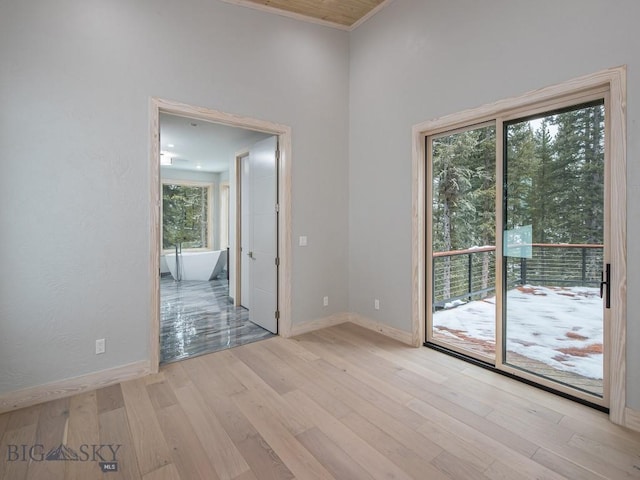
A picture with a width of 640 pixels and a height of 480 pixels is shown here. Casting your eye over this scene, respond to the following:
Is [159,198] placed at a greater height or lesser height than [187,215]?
lesser

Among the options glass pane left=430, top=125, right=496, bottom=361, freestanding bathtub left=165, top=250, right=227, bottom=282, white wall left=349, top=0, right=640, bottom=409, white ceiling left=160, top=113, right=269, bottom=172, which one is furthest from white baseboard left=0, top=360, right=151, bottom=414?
freestanding bathtub left=165, top=250, right=227, bottom=282

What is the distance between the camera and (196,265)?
25.7 ft

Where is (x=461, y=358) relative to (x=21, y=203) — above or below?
below

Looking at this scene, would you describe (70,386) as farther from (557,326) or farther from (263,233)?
(557,326)

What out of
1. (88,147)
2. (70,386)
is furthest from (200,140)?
(70,386)

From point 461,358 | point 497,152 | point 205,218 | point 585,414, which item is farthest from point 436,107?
point 205,218

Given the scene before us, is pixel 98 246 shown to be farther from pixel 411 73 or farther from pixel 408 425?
pixel 411 73

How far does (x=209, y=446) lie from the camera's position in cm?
196

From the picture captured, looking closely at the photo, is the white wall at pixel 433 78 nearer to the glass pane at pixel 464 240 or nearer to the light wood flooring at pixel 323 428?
the glass pane at pixel 464 240

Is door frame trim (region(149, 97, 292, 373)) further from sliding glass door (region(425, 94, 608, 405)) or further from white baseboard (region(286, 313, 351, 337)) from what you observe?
sliding glass door (region(425, 94, 608, 405))

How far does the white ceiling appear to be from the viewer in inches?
195

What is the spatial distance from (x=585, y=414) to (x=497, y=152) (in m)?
2.09

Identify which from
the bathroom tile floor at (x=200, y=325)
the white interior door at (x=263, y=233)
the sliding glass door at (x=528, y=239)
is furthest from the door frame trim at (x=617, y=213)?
the bathroom tile floor at (x=200, y=325)

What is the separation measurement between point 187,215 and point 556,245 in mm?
8782
